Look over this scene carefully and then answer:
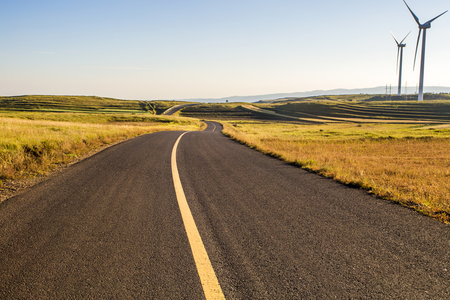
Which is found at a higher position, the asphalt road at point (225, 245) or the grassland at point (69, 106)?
the grassland at point (69, 106)

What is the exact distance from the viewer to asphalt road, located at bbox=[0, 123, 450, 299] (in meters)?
2.71

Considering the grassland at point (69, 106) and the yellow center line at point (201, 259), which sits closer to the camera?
the yellow center line at point (201, 259)

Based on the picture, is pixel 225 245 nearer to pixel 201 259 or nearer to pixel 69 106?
pixel 201 259

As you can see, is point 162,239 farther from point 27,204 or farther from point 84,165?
point 84,165

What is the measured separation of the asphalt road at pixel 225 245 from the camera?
8.89 feet

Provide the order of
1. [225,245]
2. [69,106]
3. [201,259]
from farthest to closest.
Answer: [69,106]
[225,245]
[201,259]

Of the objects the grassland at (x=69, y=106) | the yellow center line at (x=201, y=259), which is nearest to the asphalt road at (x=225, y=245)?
the yellow center line at (x=201, y=259)

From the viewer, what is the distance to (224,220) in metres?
4.44

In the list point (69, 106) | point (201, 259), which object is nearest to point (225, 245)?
point (201, 259)

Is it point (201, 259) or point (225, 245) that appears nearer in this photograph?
point (201, 259)

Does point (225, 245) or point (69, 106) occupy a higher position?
point (69, 106)

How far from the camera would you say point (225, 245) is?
11.7 feet

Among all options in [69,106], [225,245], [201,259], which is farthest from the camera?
[69,106]

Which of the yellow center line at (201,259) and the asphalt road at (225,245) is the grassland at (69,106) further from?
the yellow center line at (201,259)
